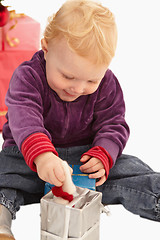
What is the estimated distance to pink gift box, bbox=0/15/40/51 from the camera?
1.68 meters

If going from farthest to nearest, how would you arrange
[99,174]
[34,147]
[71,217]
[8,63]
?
[8,63]
[99,174]
[34,147]
[71,217]

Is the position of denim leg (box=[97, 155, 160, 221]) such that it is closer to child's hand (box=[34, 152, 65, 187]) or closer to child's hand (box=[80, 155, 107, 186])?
child's hand (box=[80, 155, 107, 186])

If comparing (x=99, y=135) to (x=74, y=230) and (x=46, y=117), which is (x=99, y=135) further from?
(x=74, y=230)

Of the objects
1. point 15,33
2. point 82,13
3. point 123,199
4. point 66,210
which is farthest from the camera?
point 15,33

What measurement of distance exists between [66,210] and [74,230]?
5 cm

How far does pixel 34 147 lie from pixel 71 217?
0.68ft

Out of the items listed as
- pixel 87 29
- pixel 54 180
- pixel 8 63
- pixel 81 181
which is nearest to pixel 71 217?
pixel 54 180

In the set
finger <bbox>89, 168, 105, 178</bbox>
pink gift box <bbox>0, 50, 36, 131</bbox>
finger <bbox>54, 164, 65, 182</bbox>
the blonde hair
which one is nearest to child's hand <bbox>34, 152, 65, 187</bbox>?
finger <bbox>54, 164, 65, 182</bbox>

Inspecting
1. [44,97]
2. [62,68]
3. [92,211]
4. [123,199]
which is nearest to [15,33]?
[44,97]

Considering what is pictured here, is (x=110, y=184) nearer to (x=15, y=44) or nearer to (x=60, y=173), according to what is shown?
(x=60, y=173)

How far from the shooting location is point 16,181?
1207mm

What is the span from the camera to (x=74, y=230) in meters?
0.94

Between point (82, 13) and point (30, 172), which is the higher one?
point (82, 13)

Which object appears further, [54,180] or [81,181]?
[81,181]
